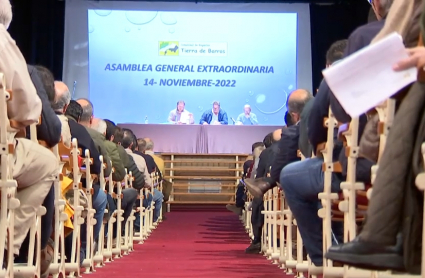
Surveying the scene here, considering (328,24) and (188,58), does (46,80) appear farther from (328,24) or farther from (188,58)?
(328,24)

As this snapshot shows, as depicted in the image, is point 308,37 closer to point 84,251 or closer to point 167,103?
point 167,103

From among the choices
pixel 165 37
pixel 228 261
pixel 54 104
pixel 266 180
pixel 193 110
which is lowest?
pixel 228 261

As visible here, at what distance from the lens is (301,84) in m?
14.0

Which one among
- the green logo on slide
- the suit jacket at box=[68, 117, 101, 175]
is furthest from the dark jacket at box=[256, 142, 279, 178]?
the green logo on slide

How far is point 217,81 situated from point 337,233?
987 cm

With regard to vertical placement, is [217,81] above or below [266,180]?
above

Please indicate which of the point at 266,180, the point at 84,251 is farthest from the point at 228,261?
the point at 84,251

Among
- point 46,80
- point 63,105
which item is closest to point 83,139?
point 63,105

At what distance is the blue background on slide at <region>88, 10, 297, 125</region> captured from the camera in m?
13.7

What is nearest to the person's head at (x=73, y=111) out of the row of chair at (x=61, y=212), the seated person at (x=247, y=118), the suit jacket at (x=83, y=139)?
the suit jacket at (x=83, y=139)

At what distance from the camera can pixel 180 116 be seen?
44.8 feet

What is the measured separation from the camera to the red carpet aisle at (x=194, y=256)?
4.57 meters

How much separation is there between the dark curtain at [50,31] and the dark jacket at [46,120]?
1090 centimetres

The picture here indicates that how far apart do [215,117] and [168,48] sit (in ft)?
5.08
